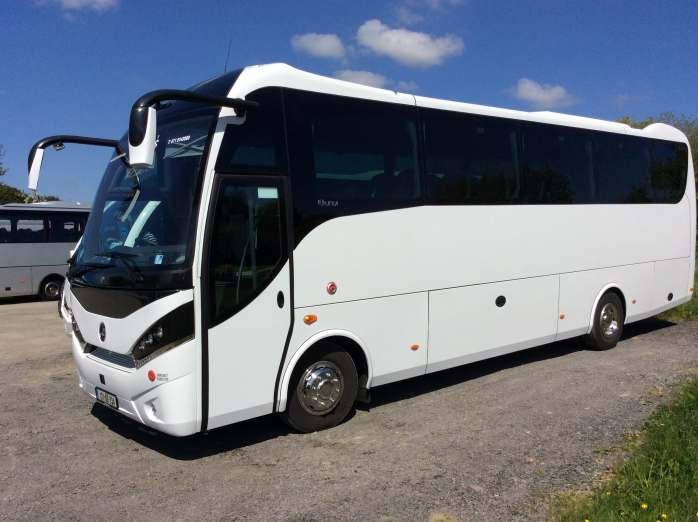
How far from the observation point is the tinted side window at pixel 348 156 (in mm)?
5953

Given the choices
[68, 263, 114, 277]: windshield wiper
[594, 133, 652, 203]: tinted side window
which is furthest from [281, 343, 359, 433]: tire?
[594, 133, 652, 203]: tinted side window

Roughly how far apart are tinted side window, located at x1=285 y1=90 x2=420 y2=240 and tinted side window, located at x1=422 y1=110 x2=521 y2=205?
31cm

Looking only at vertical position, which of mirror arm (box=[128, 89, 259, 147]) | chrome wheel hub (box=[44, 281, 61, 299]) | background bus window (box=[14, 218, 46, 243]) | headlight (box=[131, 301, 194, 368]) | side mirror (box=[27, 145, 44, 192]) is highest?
mirror arm (box=[128, 89, 259, 147])

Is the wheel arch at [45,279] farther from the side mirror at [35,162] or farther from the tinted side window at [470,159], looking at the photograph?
the tinted side window at [470,159]

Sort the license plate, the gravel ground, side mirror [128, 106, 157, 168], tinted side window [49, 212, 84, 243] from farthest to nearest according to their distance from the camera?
tinted side window [49, 212, 84, 243]
the license plate
the gravel ground
side mirror [128, 106, 157, 168]

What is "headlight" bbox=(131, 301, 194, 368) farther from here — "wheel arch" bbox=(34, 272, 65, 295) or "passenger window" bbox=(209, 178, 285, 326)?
"wheel arch" bbox=(34, 272, 65, 295)

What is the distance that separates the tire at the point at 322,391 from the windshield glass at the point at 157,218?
166cm

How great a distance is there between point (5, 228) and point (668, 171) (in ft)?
55.2

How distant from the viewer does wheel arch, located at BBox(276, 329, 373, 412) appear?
5.79 m

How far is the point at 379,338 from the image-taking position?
663 centimetres

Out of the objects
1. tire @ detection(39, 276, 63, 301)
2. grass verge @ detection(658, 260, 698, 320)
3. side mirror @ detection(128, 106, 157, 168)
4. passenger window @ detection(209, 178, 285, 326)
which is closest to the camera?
side mirror @ detection(128, 106, 157, 168)

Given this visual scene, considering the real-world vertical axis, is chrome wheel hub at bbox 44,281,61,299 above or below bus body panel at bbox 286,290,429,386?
below

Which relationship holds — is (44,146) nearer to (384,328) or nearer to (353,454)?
(384,328)

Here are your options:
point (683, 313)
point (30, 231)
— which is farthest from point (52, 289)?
point (683, 313)
